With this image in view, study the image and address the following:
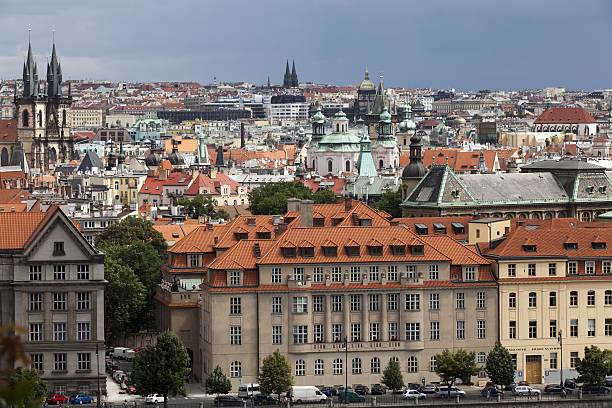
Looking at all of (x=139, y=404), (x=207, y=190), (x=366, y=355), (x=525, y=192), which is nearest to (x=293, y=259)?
(x=366, y=355)

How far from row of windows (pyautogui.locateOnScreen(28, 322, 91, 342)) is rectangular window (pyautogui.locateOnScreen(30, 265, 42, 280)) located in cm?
145

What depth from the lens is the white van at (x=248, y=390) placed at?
60156 millimetres

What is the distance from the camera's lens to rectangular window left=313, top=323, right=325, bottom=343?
62750 millimetres

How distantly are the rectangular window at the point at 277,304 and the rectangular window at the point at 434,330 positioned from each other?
5109 mm

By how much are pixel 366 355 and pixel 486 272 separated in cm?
504

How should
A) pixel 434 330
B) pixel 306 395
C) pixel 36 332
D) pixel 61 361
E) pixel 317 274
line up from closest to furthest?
pixel 306 395 < pixel 36 332 < pixel 61 361 < pixel 317 274 < pixel 434 330

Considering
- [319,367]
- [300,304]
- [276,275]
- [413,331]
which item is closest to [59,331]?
[276,275]

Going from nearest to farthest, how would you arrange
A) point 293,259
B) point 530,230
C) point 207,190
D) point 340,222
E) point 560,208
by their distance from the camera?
point 293,259
point 530,230
point 340,222
point 560,208
point 207,190

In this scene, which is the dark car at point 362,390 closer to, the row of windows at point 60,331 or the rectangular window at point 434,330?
the rectangular window at point 434,330

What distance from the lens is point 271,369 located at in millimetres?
59562

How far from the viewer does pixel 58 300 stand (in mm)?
61281

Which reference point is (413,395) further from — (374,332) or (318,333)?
(318,333)

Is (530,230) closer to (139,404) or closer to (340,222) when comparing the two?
(340,222)

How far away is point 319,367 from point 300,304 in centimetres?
209
